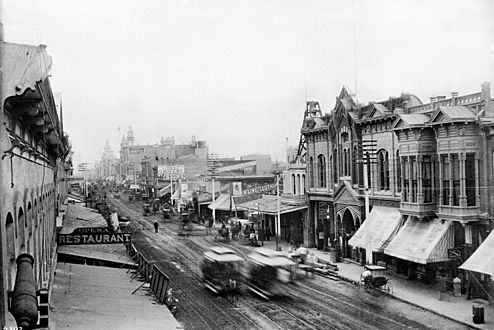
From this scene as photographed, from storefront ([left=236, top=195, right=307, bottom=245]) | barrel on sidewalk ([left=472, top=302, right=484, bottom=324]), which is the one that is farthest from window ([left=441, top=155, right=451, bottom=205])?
storefront ([left=236, top=195, right=307, bottom=245])

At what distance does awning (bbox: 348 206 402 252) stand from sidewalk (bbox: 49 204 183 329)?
518 inches

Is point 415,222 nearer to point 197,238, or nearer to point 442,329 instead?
point 442,329

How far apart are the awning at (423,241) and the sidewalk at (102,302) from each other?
1268cm

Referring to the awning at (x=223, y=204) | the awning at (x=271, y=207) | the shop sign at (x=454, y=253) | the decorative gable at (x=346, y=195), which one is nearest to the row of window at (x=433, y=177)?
the shop sign at (x=454, y=253)

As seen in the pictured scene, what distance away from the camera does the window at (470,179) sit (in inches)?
1024

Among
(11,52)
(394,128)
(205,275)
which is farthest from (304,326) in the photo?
(11,52)

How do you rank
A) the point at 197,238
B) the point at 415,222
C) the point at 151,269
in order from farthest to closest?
the point at 197,238
the point at 415,222
the point at 151,269

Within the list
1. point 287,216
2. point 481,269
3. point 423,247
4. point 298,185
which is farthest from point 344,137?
point 481,269

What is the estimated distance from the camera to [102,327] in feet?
50.1

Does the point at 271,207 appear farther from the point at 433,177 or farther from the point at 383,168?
the point at 433,177

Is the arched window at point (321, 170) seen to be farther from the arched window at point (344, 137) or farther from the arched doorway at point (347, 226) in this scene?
the arched doorway at point (347, 226)

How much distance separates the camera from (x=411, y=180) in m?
29.4

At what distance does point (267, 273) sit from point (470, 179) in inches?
408

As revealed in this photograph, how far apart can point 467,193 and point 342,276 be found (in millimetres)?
8100
